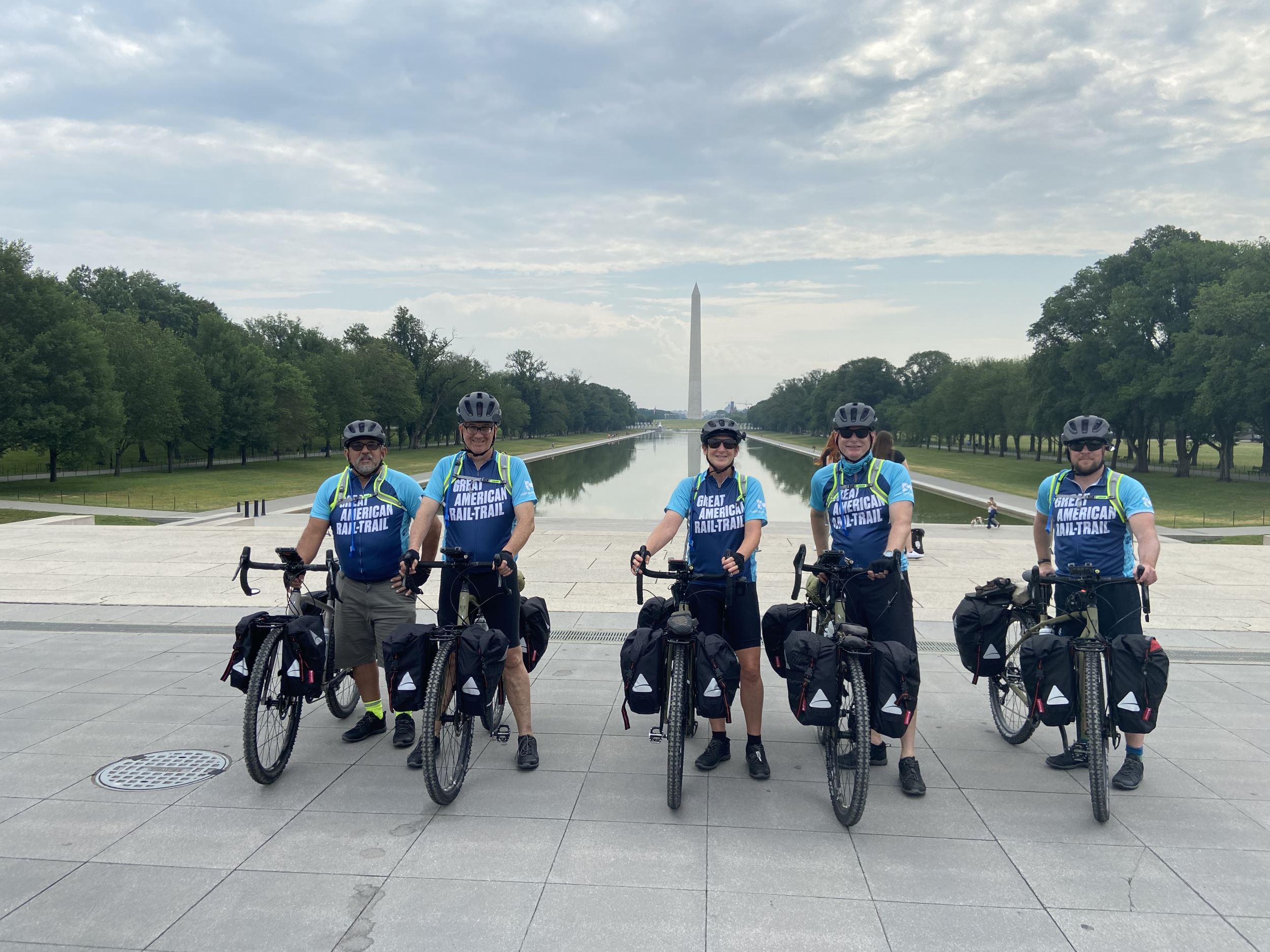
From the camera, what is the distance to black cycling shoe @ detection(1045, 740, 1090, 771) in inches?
189

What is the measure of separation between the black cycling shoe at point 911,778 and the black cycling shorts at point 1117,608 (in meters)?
1.09

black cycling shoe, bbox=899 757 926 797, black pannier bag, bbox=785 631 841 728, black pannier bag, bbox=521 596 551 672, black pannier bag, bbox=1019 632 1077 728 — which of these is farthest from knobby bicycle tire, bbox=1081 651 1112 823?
black pannier bag, bbox=521 596 551 672

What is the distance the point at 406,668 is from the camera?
172 inches

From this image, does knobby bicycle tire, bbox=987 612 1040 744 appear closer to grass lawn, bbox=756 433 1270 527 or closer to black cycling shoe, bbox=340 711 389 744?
black cycling shoe, bbox=340 711 389 744

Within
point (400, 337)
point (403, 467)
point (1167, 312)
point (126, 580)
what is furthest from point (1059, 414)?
point (400, 337)

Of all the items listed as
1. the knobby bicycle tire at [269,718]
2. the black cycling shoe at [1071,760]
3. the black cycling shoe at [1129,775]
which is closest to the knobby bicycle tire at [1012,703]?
the black cycling shoe at [1071,760]

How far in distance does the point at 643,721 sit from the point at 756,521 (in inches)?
78.8

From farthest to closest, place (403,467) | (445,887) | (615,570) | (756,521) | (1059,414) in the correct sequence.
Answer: (403,467) < (1059,414) < (615,570) < (756,521) < (445,887)

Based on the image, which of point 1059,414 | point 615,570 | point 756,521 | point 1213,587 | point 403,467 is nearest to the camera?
point 756,521

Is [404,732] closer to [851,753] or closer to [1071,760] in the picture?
[851,753]

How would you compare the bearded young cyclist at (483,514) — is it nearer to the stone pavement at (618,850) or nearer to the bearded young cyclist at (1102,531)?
the stone pavement at (618,850)

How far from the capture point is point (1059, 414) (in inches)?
2048

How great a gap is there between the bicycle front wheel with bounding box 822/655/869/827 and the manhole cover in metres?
3.41

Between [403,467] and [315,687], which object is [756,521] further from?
[403,467]
